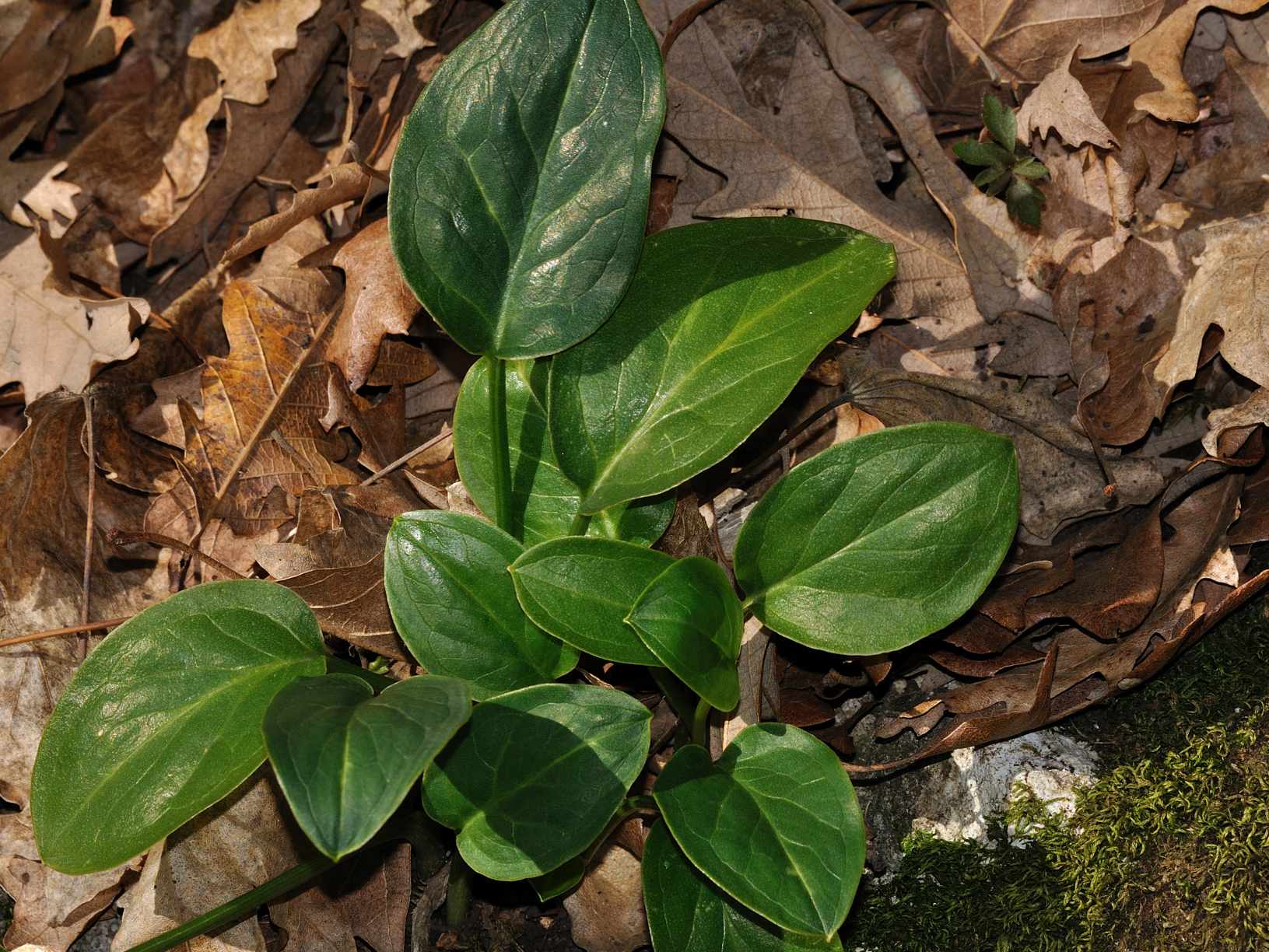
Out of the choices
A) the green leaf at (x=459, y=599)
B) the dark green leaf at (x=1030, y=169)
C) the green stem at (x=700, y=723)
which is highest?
the dark green leaf at (x=1030, y=169)

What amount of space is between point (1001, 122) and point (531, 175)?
1.15 meters

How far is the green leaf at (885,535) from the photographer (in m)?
1.70

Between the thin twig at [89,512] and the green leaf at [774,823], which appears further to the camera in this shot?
the thin twig at [89,512]

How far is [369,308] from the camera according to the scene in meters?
2.45

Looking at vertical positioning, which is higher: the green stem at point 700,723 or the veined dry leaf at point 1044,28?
the veined dry leaf at point 1044,28

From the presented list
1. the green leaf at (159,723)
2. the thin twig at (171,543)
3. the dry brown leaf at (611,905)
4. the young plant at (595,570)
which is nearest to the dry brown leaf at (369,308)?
the thin twig at (171,543)

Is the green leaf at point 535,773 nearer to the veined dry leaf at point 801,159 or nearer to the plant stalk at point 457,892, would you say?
the plant stalk at point 457,892

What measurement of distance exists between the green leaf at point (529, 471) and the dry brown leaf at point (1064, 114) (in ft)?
4.02

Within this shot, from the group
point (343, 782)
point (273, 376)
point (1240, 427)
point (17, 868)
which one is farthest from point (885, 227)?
point (17, 868)

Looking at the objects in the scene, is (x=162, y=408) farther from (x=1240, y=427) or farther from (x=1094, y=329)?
(x=1240, y=427)

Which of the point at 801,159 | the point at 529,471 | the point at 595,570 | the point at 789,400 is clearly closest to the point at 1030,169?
the point at 801,159

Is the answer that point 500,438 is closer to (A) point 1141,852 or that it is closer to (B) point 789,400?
(B) point 789,400

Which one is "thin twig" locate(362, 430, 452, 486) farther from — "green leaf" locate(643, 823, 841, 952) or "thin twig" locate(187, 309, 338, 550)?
"green leaf" locate(643, 823, 841, 952)

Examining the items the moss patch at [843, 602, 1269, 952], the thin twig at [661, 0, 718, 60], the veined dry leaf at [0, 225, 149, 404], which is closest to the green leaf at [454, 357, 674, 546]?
the moss patch at [843, 602, 1269, 952]
